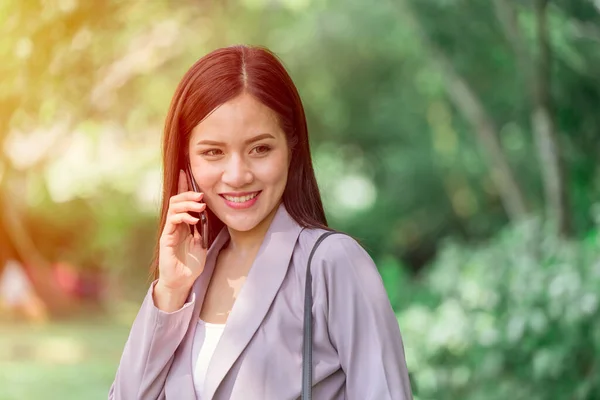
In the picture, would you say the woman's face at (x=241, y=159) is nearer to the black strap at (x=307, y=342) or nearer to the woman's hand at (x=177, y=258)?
the woman's hand at (x=177, y=258)

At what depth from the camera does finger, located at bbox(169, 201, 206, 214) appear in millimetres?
1967

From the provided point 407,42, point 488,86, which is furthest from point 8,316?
point 488,86

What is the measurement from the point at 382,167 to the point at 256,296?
1231cm

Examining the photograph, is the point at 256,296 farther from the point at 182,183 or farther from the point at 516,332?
the point at 516,332

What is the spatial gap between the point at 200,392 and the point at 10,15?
4244mm

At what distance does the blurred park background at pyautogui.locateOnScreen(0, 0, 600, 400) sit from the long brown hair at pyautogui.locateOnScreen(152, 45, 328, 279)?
1.29 feet

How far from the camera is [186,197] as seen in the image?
6.51 ft

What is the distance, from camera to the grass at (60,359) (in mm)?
11766

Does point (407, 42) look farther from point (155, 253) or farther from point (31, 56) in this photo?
point (155, 253)

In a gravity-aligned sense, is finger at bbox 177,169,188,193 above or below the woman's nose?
above

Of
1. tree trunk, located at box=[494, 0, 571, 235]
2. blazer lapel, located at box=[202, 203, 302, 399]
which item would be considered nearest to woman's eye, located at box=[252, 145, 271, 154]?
blazer lapel, located at box=[202, 203, 302, 399]

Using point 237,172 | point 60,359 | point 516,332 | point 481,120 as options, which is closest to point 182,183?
point 237,172

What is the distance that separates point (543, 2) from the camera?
629 centimetres

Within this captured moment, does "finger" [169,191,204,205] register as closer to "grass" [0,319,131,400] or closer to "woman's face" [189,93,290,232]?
"woman's face" [189,93,290,232]
